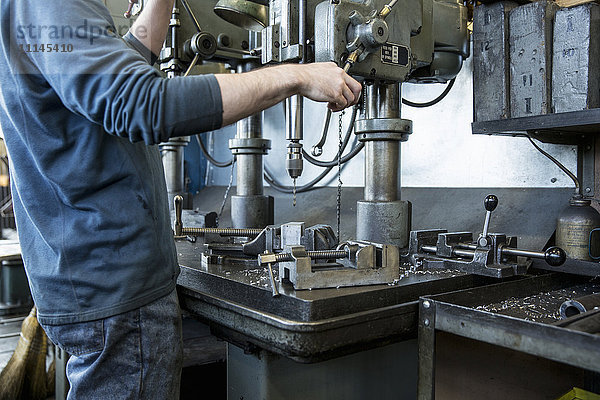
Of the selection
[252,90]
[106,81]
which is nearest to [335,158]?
[252,90]

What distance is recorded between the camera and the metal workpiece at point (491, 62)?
4.53 feet

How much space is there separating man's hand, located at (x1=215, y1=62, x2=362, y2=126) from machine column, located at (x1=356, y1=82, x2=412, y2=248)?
40cm

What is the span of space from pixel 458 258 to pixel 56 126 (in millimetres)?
927

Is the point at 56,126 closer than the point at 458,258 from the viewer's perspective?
Yes

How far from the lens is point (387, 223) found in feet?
4.49

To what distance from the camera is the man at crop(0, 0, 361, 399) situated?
29.9 inches

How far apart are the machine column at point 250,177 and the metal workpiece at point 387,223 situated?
0.61 m

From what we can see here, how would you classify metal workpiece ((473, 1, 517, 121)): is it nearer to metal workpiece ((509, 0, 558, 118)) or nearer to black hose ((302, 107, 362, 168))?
metal workpiece ((509, 0, 558, 118))

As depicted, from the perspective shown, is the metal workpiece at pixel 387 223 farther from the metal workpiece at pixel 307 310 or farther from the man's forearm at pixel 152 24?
the man's forearm at pixel 152 24

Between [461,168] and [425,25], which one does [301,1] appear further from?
[461,168]

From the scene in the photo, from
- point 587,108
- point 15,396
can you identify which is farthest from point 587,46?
point 15,396

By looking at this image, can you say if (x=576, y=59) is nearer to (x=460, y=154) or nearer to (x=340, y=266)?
(x=460, y=154)

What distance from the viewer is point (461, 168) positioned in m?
1.80

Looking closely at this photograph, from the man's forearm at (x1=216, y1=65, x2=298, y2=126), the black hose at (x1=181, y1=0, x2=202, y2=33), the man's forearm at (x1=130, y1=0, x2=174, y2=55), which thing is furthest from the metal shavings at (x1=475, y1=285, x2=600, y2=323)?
the black hose at (x1=181, y1=0, x2=202, y2=33)
